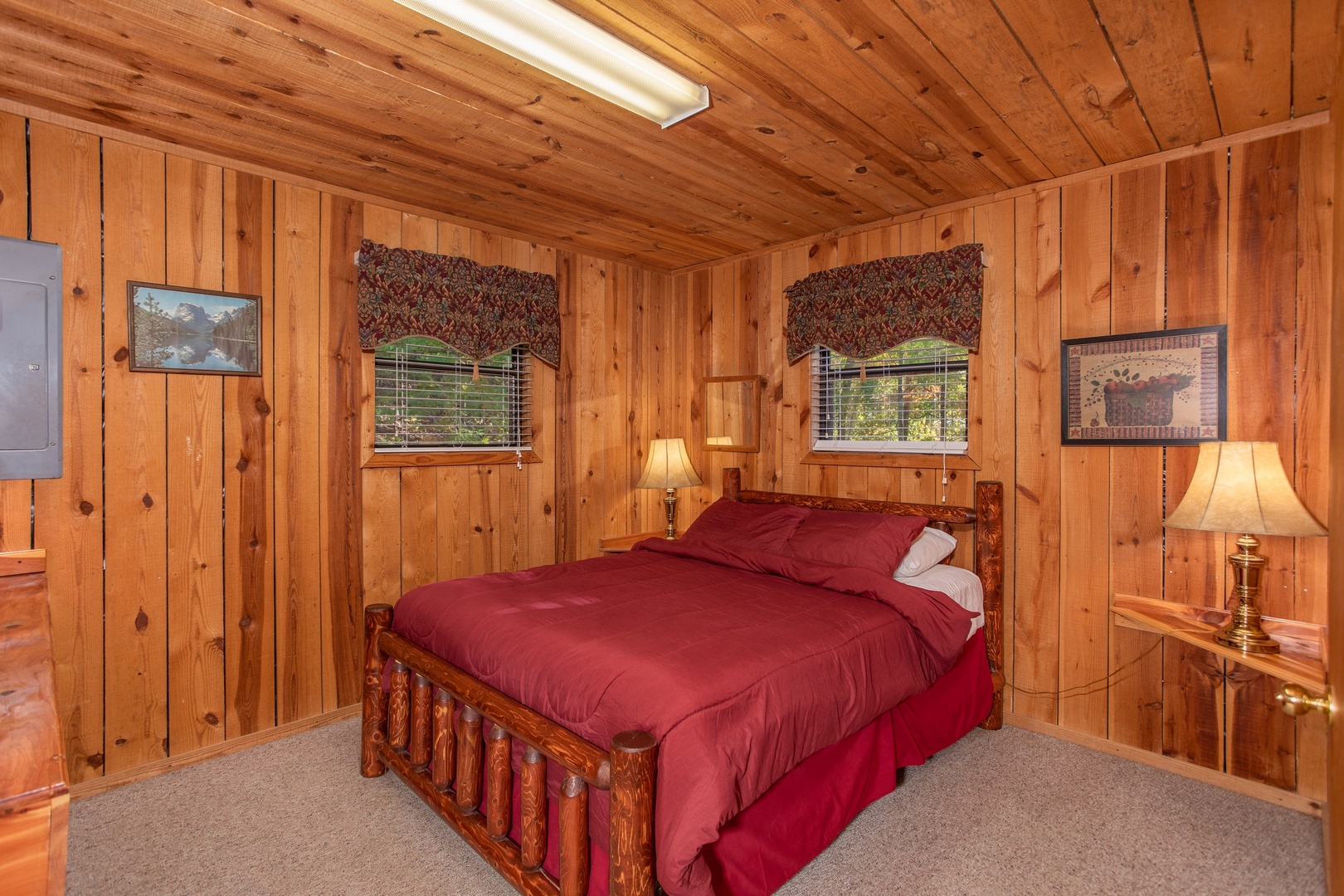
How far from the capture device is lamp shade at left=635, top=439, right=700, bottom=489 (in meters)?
4.07

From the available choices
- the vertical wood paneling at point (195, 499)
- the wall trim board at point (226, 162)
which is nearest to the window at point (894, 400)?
the wall trim board at point (226, 162)

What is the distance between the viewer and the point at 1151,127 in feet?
8.27

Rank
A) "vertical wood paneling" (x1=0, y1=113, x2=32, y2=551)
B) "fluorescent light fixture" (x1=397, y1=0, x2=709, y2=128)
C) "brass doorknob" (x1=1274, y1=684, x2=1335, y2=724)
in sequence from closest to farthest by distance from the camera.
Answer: "brass doorknob" (x1=1274, y1=684, x2=1335, y2=724)
"fluorescent light fixture" (x1=397, y1=0, x2=709, y2=128)
"vertical wood paneling" (x1=0, y1=113, x2=32, y2=551)

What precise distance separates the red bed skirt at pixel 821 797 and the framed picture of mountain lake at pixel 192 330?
220 cm

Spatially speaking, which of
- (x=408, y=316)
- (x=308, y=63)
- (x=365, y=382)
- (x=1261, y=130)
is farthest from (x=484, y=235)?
(x=1261, y=130)

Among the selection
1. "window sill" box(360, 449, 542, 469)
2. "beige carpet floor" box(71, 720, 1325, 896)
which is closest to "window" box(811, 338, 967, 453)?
"beige carpet floor" box(71, 720, 1325, 896)

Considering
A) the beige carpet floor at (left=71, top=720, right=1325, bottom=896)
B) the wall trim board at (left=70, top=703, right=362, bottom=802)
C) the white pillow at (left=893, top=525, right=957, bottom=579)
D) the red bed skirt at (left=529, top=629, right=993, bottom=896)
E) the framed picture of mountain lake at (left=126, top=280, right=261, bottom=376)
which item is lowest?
the beige carpet floor at (left=71, top=720, right=1325, bottom=896)

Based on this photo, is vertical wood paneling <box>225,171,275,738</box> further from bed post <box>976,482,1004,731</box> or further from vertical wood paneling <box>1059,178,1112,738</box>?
vertical wood paneling <box>1059,178,1112,738</box>

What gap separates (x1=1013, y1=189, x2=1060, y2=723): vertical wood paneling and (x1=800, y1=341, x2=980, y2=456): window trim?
0.69 ft

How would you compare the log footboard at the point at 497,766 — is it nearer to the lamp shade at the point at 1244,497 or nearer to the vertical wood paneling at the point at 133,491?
the vertical wood paneling at the point at 133,491

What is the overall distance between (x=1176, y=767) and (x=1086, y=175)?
2500mm

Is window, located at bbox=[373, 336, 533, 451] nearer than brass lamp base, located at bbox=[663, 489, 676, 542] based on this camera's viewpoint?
Yes

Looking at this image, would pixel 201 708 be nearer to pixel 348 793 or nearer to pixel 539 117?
pixel 348 793

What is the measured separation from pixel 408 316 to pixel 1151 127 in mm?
3290
